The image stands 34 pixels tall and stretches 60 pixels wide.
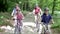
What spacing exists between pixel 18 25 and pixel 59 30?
13.0 feet

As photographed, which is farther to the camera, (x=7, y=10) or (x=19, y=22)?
(x=7, y=10)

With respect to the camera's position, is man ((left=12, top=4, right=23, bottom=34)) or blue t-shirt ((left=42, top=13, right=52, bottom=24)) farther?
man ((left=12, top=4, right=23, bottom=34))

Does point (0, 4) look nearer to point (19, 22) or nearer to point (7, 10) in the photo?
point (7, 10)

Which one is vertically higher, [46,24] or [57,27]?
[46,24]

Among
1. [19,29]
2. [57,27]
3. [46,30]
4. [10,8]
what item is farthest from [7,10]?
[46,30]

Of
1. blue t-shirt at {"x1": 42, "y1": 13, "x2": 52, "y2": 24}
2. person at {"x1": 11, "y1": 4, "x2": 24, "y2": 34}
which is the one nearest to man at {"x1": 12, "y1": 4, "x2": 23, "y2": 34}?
person at {"x1": 11, "y1": 4, "x2": 24, "y2": 34}

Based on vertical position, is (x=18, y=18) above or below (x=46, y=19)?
below

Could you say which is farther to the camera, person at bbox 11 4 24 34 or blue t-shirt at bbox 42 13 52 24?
person at bbox 11 4 24 34

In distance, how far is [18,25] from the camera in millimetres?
14219

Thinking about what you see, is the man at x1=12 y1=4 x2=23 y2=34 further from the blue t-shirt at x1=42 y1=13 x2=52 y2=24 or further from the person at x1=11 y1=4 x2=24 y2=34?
the blue t-shirt at x1=42 y1=13 x2=52 y2=24

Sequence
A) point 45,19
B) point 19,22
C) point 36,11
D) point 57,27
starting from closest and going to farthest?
point 45,19 < point 19,22 < point 36,11 < point 57,27

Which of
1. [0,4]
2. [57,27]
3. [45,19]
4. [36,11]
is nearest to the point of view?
[45,19]

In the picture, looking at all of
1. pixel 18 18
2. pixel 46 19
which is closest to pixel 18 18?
pixel 18 18

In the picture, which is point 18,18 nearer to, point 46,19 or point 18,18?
point 18,18
